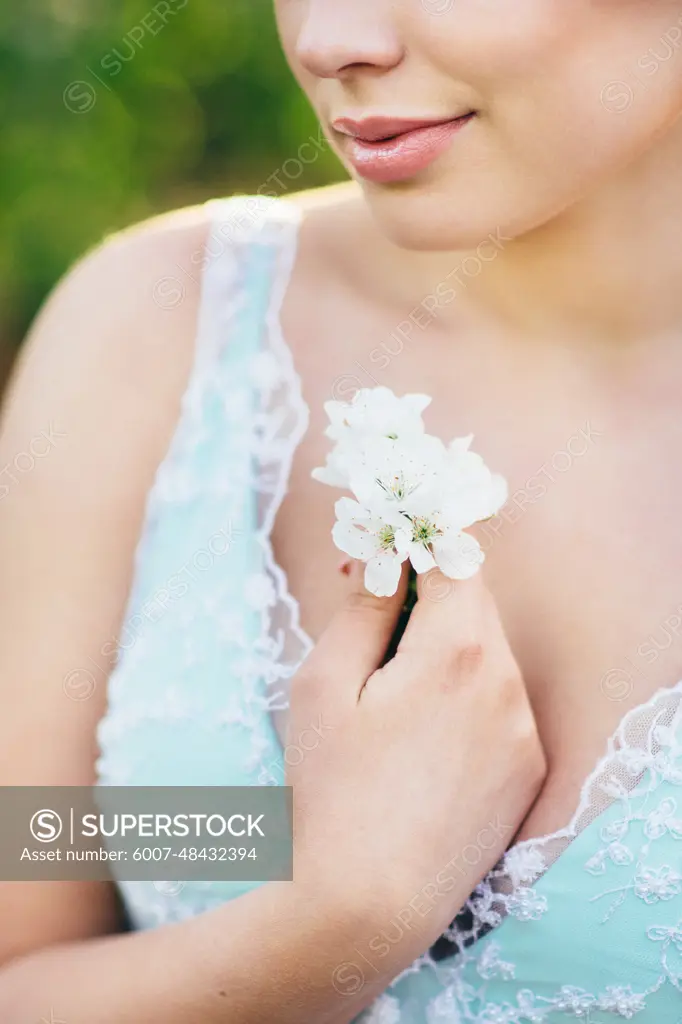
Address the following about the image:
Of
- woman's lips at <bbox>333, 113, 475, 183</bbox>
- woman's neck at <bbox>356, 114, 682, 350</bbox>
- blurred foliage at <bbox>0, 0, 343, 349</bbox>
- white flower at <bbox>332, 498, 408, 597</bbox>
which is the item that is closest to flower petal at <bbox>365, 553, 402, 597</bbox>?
white flower at <bbox>332, 498, 408, 597</bbox>

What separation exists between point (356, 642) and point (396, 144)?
1.88 ft

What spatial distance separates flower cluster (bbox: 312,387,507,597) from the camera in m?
1.18

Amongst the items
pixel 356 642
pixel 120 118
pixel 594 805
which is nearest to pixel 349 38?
pixel 356 642

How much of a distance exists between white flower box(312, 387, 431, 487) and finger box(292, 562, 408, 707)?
14 cm

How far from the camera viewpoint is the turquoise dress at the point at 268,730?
53.3 inches

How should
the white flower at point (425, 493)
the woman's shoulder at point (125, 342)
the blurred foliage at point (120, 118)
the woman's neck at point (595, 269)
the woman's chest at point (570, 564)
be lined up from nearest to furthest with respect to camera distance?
1. the white flower at point (425, 493)
2. the woman's chest at point (570, 564)
3. the woman's neck at point (595, 269)
4. the woman's shoulder at point (125, 342)
5. the blurred foliage at point (120, 118)

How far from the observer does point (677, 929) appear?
134 cm

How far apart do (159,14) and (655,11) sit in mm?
2714

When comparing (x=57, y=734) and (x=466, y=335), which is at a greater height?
(x=466, y=335)

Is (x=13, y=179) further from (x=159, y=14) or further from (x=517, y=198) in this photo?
(x=517, y=198)

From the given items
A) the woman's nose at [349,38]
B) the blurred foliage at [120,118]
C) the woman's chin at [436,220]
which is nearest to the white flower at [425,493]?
the woman's chin at [436,220]

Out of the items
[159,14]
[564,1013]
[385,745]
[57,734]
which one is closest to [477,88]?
[385,745]

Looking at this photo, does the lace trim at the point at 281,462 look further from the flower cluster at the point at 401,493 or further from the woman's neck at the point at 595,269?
the flower cluster at the point at 401,493

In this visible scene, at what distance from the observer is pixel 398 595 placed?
1.27m
